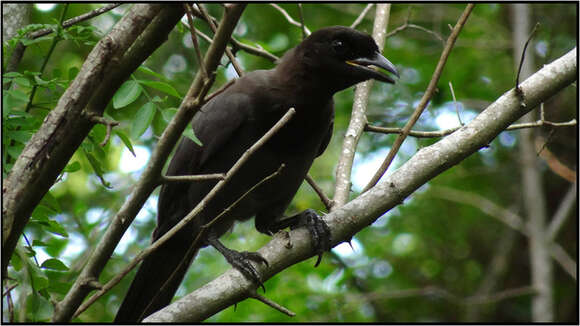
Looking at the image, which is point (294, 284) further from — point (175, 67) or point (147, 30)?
point (147, 30)

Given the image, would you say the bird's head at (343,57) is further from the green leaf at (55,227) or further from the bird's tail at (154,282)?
the green leaf at (55,227)

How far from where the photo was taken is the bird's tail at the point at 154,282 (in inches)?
160

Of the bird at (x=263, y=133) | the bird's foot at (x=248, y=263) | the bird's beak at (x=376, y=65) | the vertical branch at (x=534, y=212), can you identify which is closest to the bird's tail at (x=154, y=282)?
the bird at (x=263, y=133)

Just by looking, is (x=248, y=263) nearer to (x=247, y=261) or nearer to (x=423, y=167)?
(x=247, y=261)

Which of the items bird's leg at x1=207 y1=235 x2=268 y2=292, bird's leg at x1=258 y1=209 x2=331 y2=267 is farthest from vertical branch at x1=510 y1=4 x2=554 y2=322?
bird's leg at x1=207 y1=235 x2=268 y2=292

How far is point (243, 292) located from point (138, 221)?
3.49m

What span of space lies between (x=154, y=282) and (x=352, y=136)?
153 cm

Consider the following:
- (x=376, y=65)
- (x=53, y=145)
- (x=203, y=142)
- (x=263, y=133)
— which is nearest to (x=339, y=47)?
(x=376, y=65)

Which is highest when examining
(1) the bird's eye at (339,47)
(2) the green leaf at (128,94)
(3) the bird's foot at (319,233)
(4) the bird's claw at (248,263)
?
(1) the bird's eye at (339,47)

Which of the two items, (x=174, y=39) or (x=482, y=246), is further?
(x=482, y=246)

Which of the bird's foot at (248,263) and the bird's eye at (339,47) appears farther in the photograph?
the bird's eye at (339,47)

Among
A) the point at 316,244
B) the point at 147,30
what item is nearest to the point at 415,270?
the point at 316,244

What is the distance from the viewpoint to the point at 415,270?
27.1 feet

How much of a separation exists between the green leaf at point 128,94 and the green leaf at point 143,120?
0.09 meters
